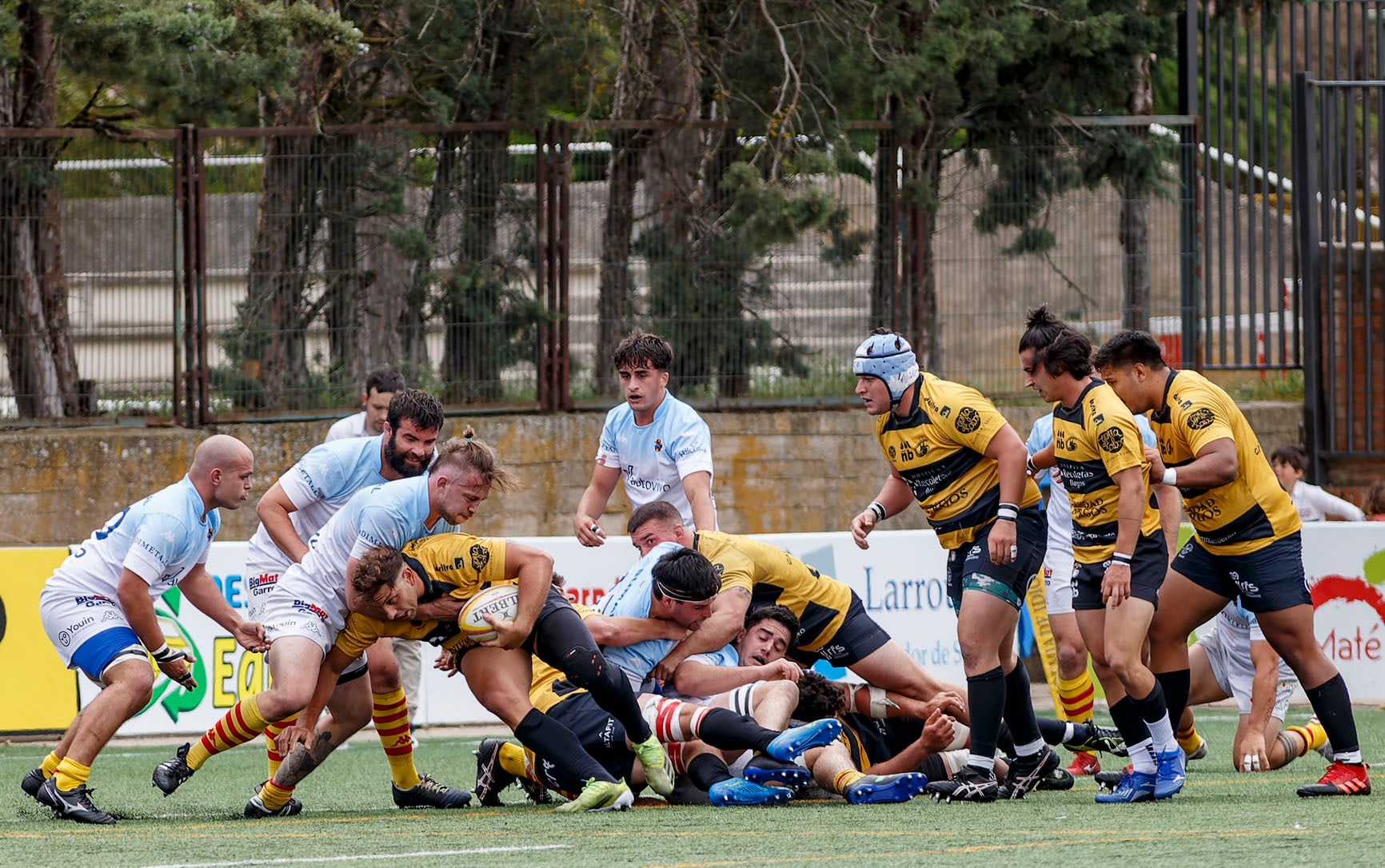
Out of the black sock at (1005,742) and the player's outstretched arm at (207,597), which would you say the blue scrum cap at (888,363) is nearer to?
the black sock at (1005,742)

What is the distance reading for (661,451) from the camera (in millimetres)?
8344

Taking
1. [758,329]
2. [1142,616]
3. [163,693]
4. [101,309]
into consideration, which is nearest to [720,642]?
[1142,616]

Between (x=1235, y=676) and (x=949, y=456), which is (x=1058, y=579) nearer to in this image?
(x=1235, y=676)

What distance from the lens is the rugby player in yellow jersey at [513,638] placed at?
6539 mm

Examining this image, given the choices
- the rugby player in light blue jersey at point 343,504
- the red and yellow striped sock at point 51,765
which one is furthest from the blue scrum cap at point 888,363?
the red and yellow striped sock at point 51,765

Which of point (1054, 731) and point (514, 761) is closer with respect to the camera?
point (514, 761)

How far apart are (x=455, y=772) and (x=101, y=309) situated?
6.58 metres

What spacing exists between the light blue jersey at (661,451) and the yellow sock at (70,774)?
A: 2.90 m

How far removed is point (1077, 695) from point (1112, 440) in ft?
6.82

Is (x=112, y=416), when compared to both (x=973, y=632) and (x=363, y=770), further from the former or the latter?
(x=973, y=632)

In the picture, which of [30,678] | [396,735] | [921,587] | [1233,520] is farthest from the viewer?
[921,587]

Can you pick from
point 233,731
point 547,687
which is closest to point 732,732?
point 547,687

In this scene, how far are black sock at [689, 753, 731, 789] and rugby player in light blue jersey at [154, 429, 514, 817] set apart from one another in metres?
1.12

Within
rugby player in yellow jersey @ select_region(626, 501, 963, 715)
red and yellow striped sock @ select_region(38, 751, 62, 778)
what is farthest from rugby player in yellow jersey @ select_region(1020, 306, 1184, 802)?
red and yellow striped sock @ select_region(38, 751, 62, 778)
